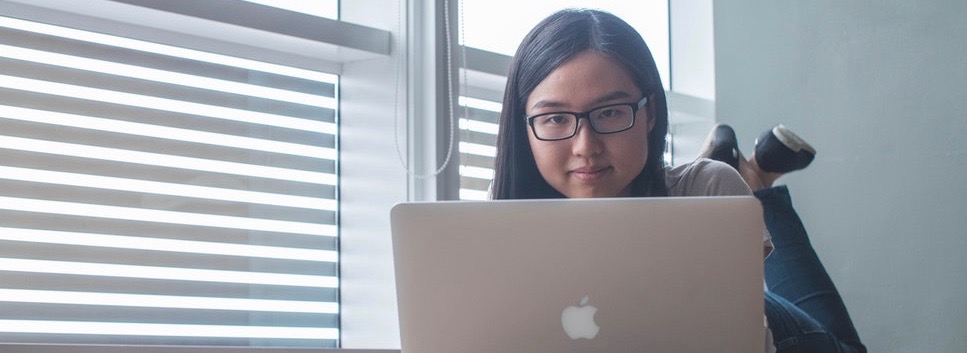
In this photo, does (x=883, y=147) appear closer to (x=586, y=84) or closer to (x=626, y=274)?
(x=586, y=84)

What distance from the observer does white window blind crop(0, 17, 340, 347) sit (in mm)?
2123

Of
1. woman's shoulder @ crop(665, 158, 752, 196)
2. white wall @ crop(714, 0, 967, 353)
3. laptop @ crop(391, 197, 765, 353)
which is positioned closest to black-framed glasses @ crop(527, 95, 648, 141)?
woman's shoulder @ crop(665, 158, 752, 196)

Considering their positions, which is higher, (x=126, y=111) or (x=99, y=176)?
(x=126, y=111)

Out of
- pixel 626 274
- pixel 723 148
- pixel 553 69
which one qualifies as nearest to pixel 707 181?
pixel 553 69

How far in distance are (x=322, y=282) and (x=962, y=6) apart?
1929mm

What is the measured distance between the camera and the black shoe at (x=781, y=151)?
266cm

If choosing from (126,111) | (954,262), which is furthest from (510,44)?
(954,262)

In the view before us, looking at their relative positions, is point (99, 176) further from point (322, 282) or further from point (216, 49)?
point (322, 282)

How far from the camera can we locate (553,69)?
1892 millimetres

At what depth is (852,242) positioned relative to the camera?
3275 millimetres

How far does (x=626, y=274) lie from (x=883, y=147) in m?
2.25

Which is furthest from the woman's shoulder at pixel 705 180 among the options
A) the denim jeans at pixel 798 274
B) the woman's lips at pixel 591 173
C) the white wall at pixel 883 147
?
the white wall at pixel 883 147

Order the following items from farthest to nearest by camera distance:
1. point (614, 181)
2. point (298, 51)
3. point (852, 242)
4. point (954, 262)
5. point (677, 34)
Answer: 1. point (677, 34)
2. point (852, 242)
3. point (954, 262)
4. point (298, 51)
5. point (614, 181)

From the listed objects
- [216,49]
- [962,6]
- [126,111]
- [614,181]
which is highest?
[962,6]
